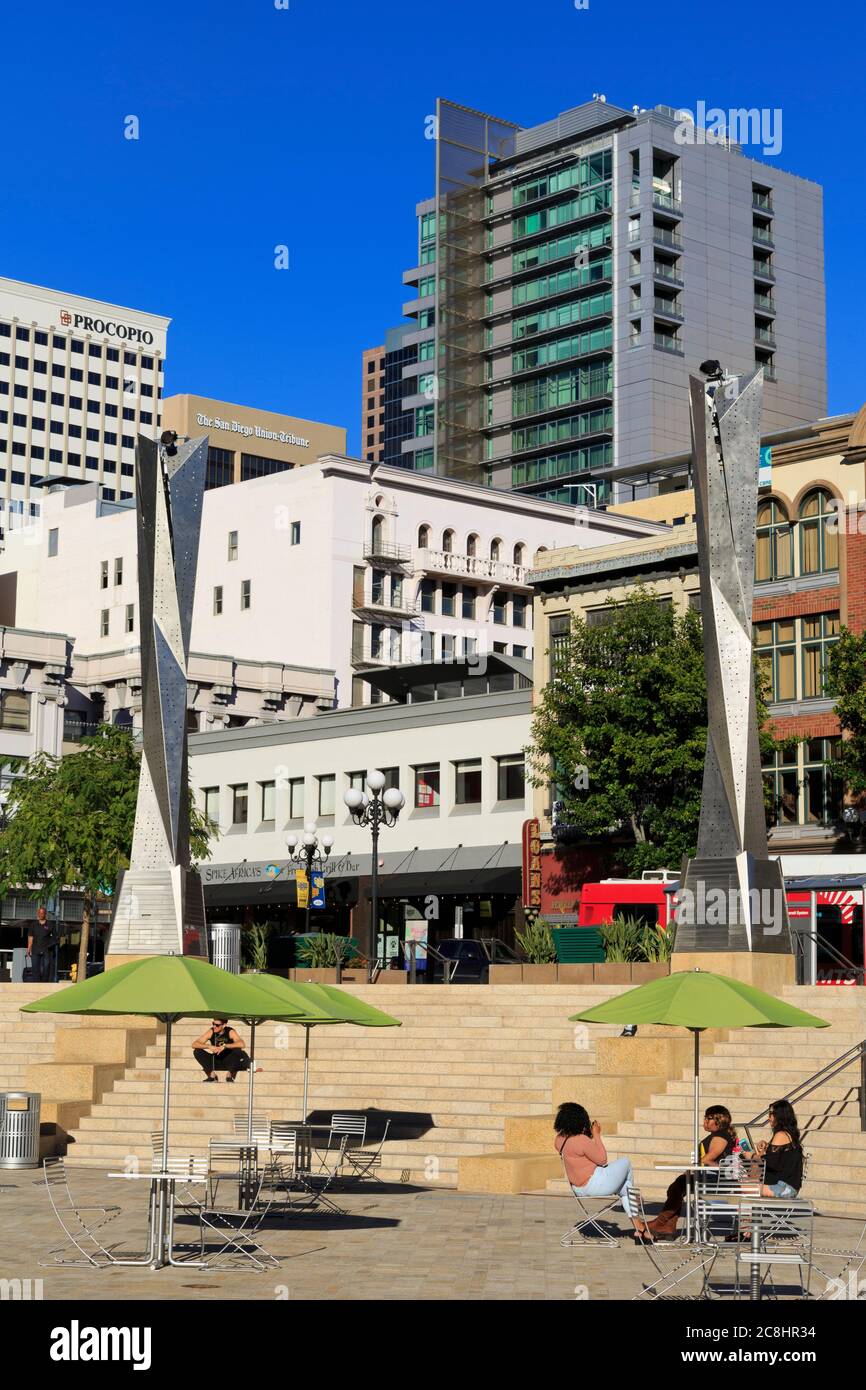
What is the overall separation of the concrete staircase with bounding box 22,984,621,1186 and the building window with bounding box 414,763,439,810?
2766 cm

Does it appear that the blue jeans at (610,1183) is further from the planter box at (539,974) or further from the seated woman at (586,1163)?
the planter box at (539,974)

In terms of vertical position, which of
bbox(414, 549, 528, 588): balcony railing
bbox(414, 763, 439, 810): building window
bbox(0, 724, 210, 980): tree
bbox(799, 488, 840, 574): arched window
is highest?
bbox(414, 549, 528, 588): balcony railing

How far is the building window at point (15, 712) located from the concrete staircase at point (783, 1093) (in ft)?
173

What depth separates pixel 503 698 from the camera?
61812 mm

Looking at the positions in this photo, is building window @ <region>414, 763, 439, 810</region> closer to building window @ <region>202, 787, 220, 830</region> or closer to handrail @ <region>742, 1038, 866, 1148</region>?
building window @ <region>202, 787, 220, 830</region>

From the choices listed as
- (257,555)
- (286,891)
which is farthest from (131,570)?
(286,891)

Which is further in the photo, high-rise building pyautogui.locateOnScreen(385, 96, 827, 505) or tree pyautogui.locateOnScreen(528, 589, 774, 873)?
high-rise building pyautogui.locateOnScreen(385, 96, 827, 505)

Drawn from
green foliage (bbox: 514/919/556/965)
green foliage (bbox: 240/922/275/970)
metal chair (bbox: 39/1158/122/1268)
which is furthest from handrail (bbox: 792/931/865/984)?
metal chair (bbox: 39/1158/122/1268)

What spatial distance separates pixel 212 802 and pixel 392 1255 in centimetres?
5368

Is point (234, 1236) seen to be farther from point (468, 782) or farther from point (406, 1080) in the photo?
point (468, 782)

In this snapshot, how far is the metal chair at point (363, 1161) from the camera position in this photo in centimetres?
2581

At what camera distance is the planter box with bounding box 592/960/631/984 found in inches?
1454
